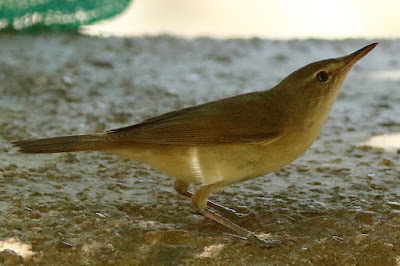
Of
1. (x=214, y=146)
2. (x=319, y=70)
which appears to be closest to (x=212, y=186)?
(x=214, y=146)

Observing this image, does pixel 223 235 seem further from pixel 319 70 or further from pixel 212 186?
pixel 319 70

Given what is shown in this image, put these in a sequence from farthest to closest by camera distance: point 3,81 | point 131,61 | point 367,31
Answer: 1. point 367,31
2. point 131,61
3. point 3,81

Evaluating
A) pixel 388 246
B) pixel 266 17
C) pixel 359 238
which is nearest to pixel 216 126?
pixel 359 238

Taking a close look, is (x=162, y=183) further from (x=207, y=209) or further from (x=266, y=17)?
(x=266, y=17)

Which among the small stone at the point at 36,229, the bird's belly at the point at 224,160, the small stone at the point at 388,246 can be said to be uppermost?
the bird's belly at the point at 224,160

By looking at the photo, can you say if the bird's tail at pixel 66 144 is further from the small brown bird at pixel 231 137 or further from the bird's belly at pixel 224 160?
the bird's belly at pixel 224 160

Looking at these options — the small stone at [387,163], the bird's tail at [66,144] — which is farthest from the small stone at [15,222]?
the small stone at [387,163]

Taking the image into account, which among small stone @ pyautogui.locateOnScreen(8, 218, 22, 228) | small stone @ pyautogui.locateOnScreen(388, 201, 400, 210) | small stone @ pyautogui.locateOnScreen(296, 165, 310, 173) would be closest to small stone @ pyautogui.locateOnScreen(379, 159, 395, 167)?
small stone @ pyautogui.locateOnScreen(296, 165, 310, 173)
